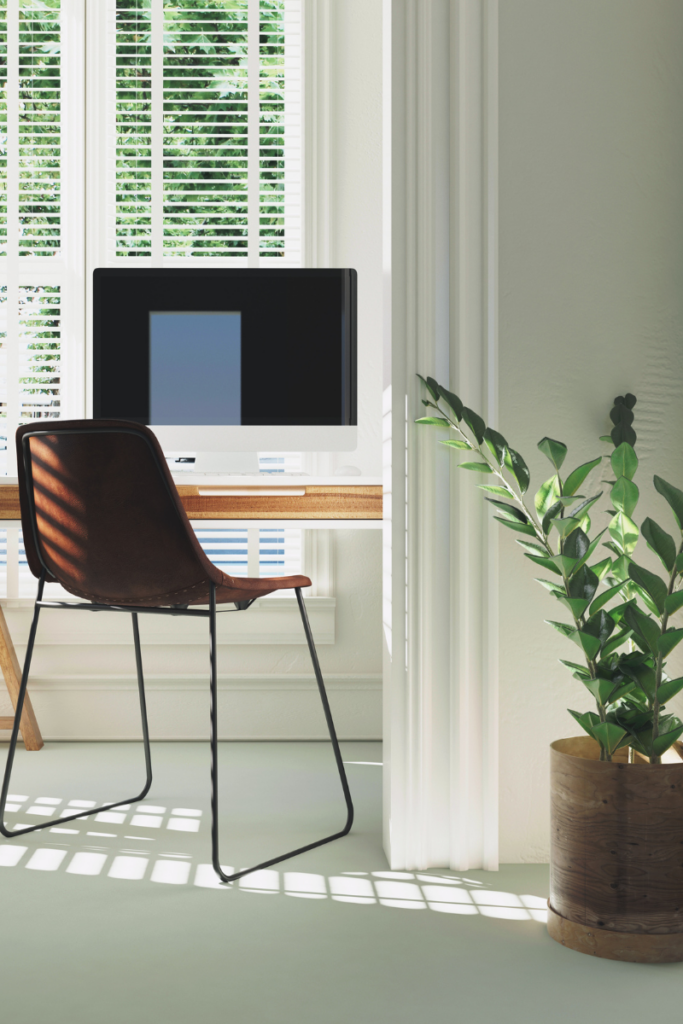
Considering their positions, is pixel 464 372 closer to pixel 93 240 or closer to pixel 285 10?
pixel 93 240

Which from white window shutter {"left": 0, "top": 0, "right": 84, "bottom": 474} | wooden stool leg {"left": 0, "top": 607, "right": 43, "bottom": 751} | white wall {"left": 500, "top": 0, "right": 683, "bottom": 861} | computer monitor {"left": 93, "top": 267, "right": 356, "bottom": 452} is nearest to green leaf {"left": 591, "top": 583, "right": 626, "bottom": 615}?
white wall {"left": 500, "top": 0, "right": 683, "bottom": 861}

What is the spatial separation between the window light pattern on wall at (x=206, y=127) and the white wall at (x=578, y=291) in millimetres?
1285

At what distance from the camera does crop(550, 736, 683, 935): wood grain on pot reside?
127 cm

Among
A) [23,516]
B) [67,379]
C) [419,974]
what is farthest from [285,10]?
[419,974]

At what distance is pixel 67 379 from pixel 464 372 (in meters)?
1.58

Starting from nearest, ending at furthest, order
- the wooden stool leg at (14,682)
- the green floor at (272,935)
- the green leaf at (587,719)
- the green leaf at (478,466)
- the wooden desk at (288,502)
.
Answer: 1. the green floor at (272,935)
2. the green leaf at (587,719)
3. the green leaf at (478,466)
4. the wooden desk at (288,502)
5. the wooden stool leg at (14,682)

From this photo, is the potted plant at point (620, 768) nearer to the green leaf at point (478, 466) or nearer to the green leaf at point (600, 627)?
the green leaf at point (600, 627)

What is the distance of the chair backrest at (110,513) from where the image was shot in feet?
5.22

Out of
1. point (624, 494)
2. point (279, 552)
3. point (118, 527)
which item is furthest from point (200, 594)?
point (279, 552)

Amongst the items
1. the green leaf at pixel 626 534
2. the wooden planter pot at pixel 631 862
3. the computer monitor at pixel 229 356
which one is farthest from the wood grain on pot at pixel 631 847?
the computer monitor at pixel 229 356

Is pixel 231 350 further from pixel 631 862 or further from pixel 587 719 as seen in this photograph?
pixel 631 862

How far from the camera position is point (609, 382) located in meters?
1.65

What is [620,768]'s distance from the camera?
1275mm

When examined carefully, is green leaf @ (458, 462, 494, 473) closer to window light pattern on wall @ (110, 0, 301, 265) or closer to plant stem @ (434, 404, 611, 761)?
plant stem @ (434, 404, 611, 761)
